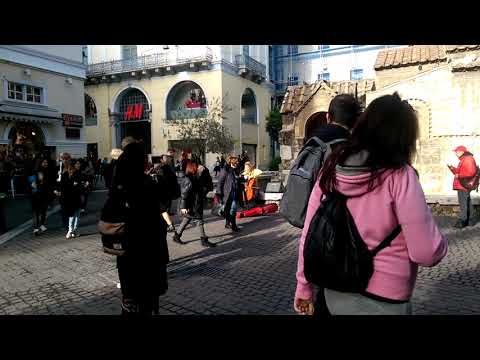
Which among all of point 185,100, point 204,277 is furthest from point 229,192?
point 185,100

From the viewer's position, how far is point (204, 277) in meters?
5.36

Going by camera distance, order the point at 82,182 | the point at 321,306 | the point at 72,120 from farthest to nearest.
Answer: the point at 72,120, the point at 82,182, the point at 321,306

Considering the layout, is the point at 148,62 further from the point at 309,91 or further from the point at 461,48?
the point at 461,48

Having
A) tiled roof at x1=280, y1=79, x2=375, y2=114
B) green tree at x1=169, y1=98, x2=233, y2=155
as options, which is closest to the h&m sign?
green tree at x1=169, y1=98, x2=233, y2=155

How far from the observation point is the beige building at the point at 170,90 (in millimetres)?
29172

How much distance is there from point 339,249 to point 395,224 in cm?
29

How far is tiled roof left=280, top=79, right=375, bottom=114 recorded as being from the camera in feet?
45.5

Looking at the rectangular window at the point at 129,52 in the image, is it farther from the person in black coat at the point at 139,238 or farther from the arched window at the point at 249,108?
the person in black coat at the point at 139,238

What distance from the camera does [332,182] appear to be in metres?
1.81

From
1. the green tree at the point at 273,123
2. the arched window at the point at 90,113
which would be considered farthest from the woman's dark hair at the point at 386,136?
the arched window at the point at 90,113

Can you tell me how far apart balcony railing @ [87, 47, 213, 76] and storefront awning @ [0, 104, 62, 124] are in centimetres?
1026
